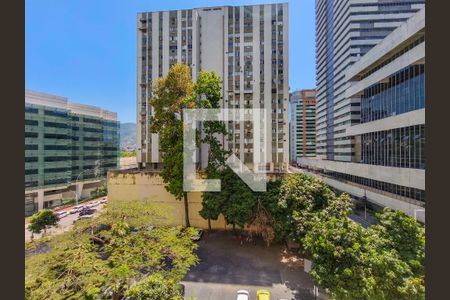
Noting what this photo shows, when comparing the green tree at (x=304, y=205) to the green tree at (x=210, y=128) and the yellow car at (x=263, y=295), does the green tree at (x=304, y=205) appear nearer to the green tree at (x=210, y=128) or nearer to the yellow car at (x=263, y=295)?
the yellow car at (x=263, y=295)

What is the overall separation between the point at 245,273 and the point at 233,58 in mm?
21479

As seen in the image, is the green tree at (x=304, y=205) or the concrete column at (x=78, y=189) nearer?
the green tree at (x=304, y=205)

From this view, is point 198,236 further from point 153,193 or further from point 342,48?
point 342,48

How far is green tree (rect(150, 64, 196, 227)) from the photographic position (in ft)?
35.7

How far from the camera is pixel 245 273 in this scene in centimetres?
849

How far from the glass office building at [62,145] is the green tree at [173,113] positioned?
4.19 m

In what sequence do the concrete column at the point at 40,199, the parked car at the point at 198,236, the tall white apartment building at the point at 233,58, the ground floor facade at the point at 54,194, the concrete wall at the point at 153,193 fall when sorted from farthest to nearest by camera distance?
the tall white apartment building at the point at 233,58 → the concrete wall at the point at 153,193 → the parked car at the point at 198,236 → the concrete column at the point at 40,199 → the ground floor facade at the point at 54,194

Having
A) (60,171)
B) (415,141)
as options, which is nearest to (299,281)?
(415,141)

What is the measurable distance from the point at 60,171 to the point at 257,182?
12.2 meters

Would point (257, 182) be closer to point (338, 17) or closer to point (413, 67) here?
point (413, 67)

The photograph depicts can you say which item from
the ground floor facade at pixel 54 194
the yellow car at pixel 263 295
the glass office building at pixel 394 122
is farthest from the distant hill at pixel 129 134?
the glass office building at pixel 394 122

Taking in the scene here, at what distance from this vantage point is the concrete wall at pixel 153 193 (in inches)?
495

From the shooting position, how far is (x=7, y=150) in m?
3.27

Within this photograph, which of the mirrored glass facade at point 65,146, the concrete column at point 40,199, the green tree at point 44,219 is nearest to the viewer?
the mirrored glass facade at point 65,146
